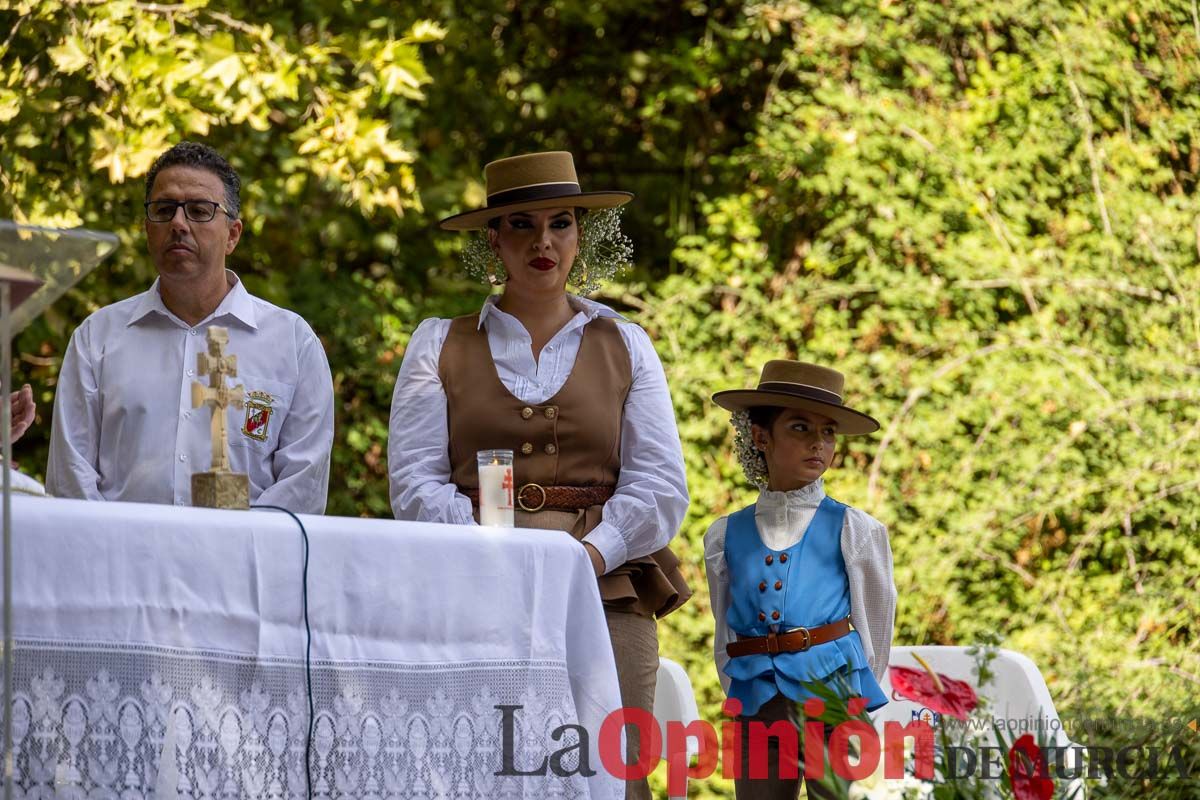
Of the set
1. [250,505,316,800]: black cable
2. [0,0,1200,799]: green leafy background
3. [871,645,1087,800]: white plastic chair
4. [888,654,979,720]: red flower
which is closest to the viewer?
[250,505,316,800]: black cable

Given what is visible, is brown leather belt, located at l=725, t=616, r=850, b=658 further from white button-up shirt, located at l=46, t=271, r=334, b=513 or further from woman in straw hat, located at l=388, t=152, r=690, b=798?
white button-up shirt, located at l=46, t=271, r=334, b=513

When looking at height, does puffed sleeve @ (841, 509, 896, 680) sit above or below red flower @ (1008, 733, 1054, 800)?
above

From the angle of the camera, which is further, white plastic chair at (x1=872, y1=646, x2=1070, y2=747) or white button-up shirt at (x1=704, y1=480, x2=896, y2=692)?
white plastic chair at (x1=872, y1=646, x2=1070, y2=747)

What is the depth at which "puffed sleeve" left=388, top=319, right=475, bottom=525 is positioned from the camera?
130 inches

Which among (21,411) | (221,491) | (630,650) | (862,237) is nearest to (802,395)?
(630,650)

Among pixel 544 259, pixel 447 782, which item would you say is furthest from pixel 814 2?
pixel 447 782

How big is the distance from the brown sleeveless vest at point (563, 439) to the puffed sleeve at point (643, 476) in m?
0.04

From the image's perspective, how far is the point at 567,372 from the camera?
351cm

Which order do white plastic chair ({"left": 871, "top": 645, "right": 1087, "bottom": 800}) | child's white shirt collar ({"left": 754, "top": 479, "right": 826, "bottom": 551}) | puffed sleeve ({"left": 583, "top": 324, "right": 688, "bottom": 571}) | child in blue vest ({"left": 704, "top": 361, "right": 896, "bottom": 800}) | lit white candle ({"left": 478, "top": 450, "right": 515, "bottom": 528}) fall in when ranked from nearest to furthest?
lit white candle ({"left": 478, "top": 450, "right": 515, "bottom": 528}) < puffed sleeve ({"left": 583, "top": 324, "right": 688, "bottom": 571}) < child in blue vest ({"left": 704, "top": 361, "right": 896, "bottom": 800}) < child's white shirt collar ({"left": 754, "top": 479, "right": 826, "bottom": 551}) < white plastic chair ({"left": 871, "top": 645, "right": 1087, "bottom": 800})

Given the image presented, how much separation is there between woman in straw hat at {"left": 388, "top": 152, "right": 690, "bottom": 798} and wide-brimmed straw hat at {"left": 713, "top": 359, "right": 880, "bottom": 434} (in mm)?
432

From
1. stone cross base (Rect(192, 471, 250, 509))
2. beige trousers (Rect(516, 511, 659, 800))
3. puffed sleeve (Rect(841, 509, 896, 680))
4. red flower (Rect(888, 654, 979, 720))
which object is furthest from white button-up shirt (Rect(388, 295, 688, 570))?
red flower (Rect(888, 654, 979, 720))

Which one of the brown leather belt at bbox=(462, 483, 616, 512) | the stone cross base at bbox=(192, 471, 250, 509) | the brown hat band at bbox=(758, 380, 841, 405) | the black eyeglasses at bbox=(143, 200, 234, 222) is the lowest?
the stone cross base at bbox=(192, 471, 250, 509)

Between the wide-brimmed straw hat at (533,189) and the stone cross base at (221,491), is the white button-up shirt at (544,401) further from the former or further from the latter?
the stone cross base at (221,491)

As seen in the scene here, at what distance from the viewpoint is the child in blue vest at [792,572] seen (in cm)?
369
